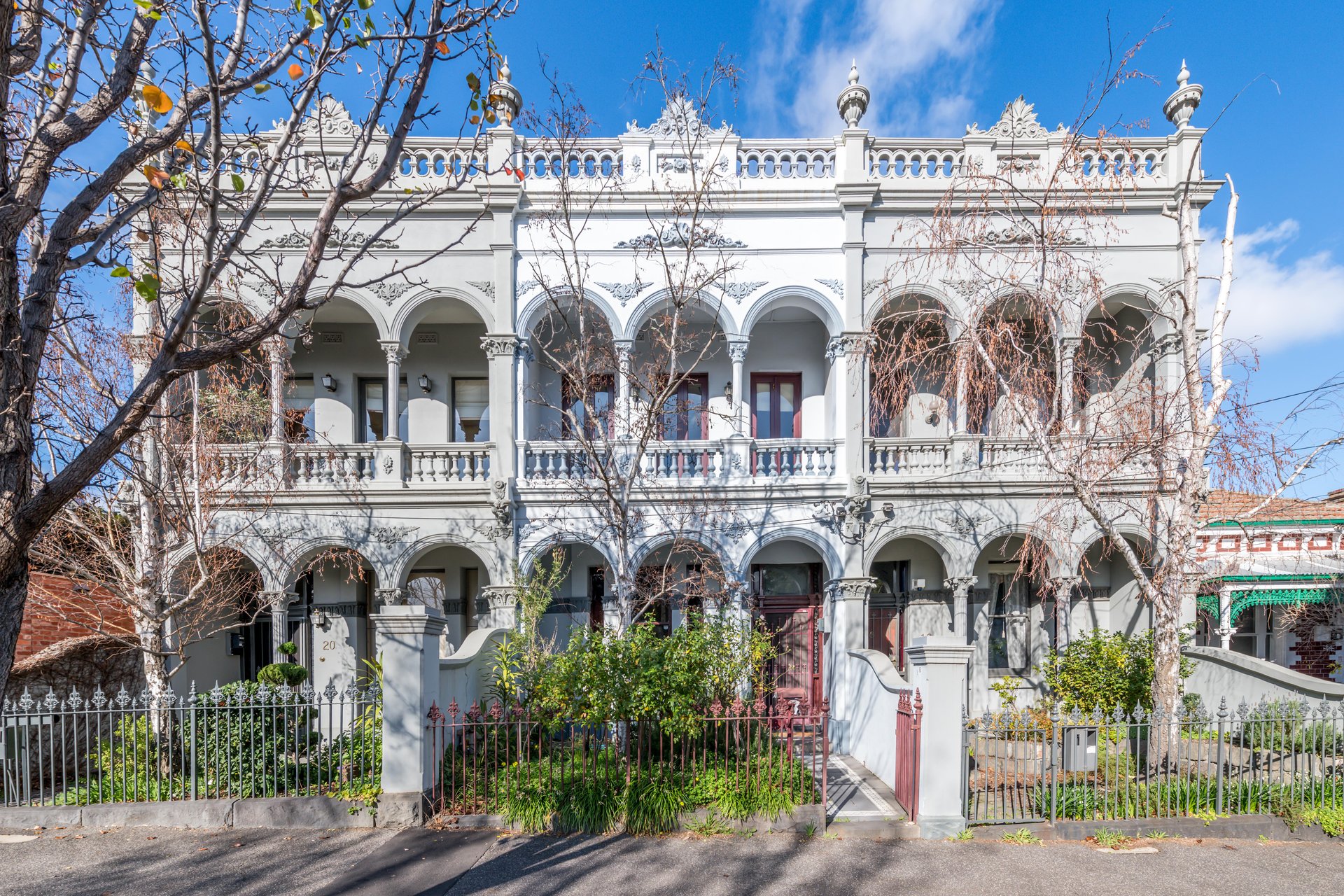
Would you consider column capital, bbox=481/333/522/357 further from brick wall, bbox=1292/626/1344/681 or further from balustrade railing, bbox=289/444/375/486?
brick wall, bbox=1292/626/1344/681

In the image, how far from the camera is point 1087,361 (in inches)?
483

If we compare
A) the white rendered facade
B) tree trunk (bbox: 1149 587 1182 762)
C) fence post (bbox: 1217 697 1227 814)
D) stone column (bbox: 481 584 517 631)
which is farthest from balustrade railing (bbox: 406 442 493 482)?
fence post (bbox: 1217 697 1227 814)

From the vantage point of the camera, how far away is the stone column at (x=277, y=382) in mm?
10305

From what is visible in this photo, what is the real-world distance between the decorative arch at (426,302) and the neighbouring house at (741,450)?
0.05 m

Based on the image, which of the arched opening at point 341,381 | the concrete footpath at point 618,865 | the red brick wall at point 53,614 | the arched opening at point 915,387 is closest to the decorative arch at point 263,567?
the red brick wall at point 53,614

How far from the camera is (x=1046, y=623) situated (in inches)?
519

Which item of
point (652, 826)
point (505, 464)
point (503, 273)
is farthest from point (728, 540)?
point (503, 273)

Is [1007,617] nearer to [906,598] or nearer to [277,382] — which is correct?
[906,598]

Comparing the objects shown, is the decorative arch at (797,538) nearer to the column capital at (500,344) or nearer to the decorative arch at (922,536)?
the decorative arch at (922,536)

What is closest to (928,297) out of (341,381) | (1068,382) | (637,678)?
(1068,382)

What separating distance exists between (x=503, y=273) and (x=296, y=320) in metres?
3.54

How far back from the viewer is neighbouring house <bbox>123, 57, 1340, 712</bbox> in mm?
11641

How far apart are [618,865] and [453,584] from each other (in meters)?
8.13

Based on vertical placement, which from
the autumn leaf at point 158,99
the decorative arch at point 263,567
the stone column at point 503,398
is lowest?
the decorative arch at point 263,567
